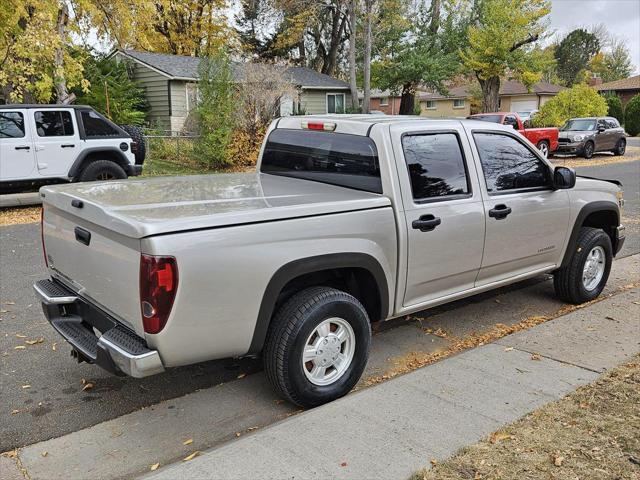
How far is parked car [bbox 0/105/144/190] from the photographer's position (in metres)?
10.5

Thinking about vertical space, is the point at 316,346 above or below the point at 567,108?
below

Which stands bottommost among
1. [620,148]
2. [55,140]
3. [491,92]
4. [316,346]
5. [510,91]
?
[316,346]

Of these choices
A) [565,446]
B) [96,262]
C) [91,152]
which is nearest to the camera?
[565,446]

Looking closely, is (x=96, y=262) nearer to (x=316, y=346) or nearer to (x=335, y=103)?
(x=316, y=346)

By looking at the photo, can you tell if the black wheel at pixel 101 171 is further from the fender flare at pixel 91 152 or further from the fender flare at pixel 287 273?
the fender flare at pixel 287 273

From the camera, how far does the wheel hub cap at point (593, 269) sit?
5.85 metres

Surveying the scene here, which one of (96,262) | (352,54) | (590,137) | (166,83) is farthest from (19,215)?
(352,54)

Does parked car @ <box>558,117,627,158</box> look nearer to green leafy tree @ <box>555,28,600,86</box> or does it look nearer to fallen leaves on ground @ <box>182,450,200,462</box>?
fallen leaves on ground @ <box>182,450,200,462</box>

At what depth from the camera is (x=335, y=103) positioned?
1257 inches

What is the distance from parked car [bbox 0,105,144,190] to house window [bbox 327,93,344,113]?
20810 mm

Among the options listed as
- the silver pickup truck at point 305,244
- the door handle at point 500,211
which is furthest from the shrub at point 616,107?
the door handle at point 500,211

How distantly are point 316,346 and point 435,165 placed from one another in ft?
5.51

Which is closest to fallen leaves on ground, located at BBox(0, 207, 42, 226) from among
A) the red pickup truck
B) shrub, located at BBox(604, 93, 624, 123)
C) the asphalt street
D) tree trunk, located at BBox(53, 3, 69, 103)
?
the asphalt street

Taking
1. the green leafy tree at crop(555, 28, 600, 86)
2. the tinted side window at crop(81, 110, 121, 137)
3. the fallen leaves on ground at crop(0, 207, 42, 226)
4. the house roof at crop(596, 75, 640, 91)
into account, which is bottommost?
the fallen leaves on ground at crop(0, 207, 42, 226)
